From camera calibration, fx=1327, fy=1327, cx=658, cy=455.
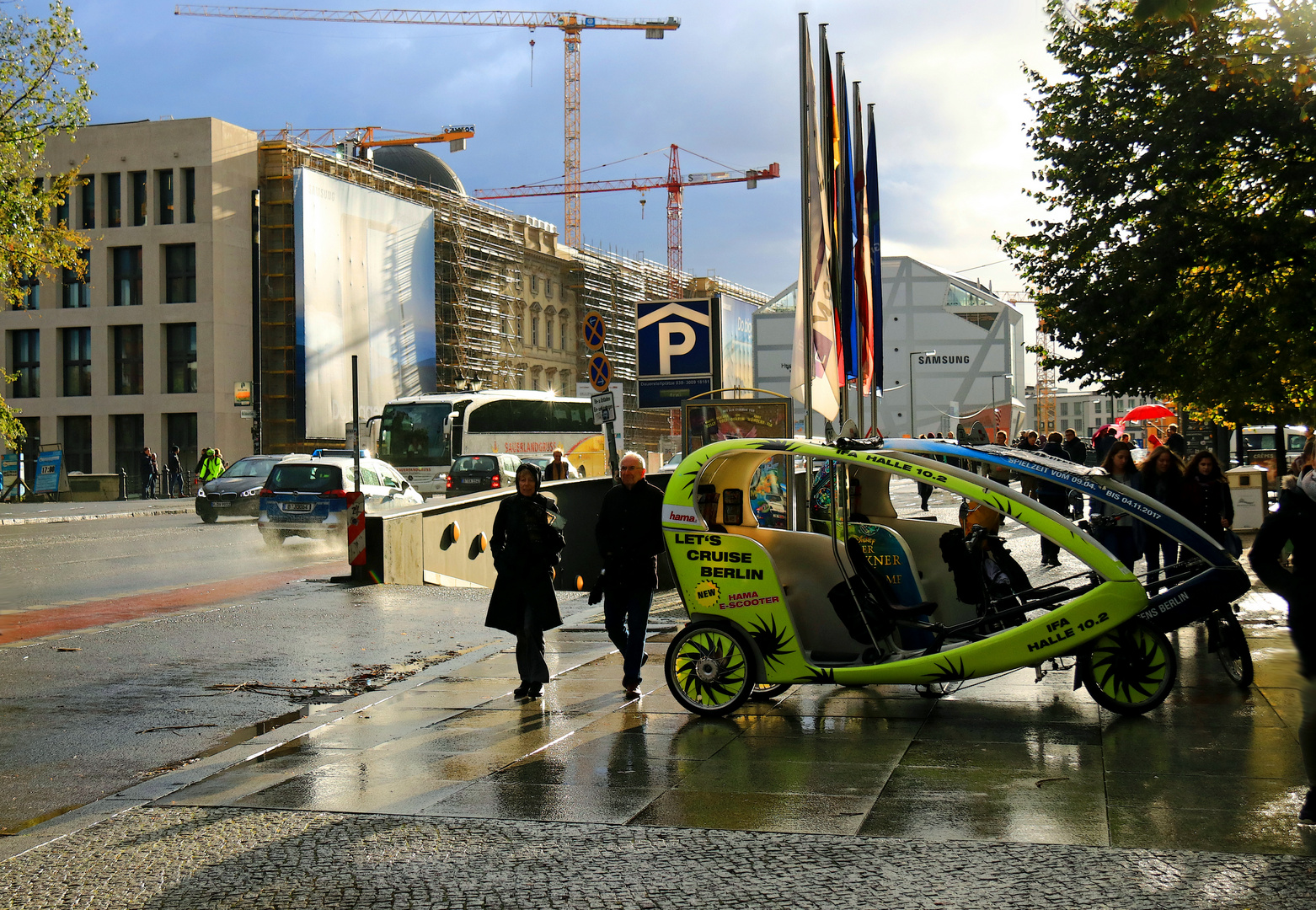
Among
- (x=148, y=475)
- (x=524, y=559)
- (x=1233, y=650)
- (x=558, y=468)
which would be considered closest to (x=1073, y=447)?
(x=558, y=468)

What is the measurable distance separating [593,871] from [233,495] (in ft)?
84.7

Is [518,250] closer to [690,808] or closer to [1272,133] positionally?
[1272,133]

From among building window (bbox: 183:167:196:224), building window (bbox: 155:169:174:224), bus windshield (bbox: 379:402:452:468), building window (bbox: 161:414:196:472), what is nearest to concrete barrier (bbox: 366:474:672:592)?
bus windshield (bbox: 379:402:452:468)

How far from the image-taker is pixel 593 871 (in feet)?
16.7

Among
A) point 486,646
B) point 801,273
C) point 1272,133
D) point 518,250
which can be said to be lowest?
point 486,646

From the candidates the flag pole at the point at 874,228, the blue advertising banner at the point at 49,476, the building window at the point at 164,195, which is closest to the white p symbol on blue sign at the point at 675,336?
the flag pole at the point at 874,228

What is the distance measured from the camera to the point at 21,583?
54.2 ft

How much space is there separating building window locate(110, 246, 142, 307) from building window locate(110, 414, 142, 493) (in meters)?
5.15

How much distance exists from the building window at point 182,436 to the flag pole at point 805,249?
48230mm

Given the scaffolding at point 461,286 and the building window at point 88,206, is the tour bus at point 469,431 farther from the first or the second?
the building window at point 88,206

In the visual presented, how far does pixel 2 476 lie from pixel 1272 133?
38.7 metres

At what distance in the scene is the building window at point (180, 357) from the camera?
58969mm

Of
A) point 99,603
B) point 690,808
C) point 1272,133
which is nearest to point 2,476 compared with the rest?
point 99,603

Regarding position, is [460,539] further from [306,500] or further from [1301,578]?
[1301,578]
